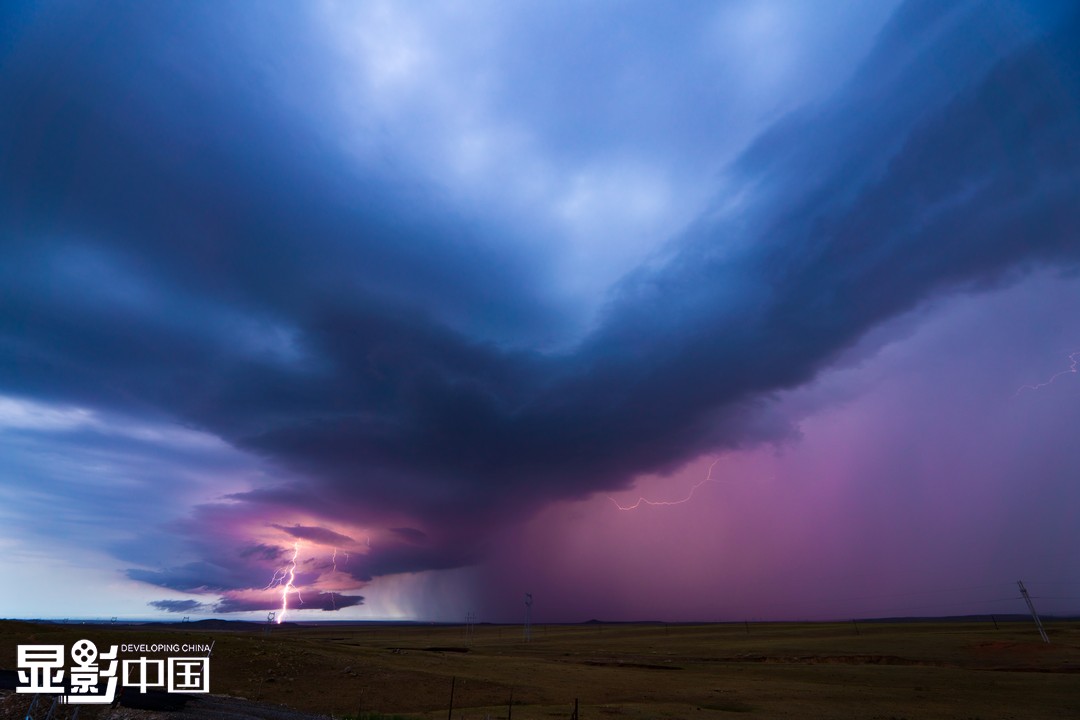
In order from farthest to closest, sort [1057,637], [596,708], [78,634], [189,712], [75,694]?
[1057,637] → [78,634] → [596,708] → [189,712] → [75,694]

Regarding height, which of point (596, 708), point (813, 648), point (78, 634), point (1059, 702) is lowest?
point (813, 648)

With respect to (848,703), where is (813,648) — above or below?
below

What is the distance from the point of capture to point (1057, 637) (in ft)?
317

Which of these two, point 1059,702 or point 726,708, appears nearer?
point 726,708

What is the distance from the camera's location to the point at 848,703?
41656 mm

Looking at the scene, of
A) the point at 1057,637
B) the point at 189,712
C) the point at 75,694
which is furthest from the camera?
the point at 1057,637

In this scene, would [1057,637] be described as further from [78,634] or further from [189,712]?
[78,634]

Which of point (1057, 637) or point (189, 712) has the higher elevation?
point (189, 712)

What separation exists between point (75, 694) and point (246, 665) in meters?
32.6

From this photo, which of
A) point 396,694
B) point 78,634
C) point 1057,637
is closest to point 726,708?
point 396,694

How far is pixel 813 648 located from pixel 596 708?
264 ft

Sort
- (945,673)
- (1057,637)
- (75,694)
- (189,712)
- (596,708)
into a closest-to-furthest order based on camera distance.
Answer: (75,694)
(189,712)
(596,708)
(945,673)
(1057,637)

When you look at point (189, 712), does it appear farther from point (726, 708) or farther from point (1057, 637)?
point (1057, 637)

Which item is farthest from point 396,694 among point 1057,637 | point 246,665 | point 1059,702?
point 1057,637
